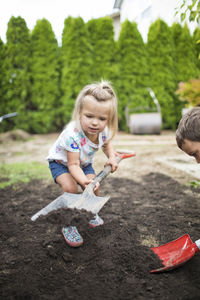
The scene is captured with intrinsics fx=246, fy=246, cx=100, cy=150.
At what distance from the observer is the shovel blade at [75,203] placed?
5.34 ft

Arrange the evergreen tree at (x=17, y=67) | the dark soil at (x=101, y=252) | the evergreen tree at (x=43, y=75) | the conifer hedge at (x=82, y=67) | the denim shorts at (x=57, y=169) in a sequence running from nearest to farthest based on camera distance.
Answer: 1. the dark soil at (x=101, y=252)
2. the denim shorts at (x=57, y=169)
3. the evergreen tree at (x=17, y=67)
4. the conifer hedge at (x=82, y=67)
5. the evergreen tree at (x=43, y=75)

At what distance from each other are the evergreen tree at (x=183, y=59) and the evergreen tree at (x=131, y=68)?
43.4 inches

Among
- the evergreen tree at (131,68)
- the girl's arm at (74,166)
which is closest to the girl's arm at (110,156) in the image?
the girl's arm at (74,166)

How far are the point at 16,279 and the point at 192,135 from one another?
1.21 m

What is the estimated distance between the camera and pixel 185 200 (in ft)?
7.50

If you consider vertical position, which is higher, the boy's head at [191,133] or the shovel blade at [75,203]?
the boy's head at [191,133]

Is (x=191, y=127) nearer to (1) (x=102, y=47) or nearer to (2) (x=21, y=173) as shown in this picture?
(2) (x=21, y=173)

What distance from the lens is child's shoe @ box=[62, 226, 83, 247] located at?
1.54m

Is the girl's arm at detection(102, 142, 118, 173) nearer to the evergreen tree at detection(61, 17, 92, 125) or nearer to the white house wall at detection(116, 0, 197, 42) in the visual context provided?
the evergreen tree at detection(61, 17, 92, 125)

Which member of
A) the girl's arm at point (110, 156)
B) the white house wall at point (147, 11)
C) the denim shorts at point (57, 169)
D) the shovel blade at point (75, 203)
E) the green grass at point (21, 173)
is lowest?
the green grass at point (21, 173)

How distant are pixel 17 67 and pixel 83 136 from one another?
6410 mm

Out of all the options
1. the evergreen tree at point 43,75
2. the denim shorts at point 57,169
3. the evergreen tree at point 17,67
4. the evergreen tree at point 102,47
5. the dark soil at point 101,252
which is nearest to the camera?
the dark soil at point 101,252

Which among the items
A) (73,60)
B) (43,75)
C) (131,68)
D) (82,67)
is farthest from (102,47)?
(43,75)

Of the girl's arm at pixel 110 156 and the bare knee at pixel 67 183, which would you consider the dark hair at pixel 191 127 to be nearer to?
the girl's arm at pixel 110 156
